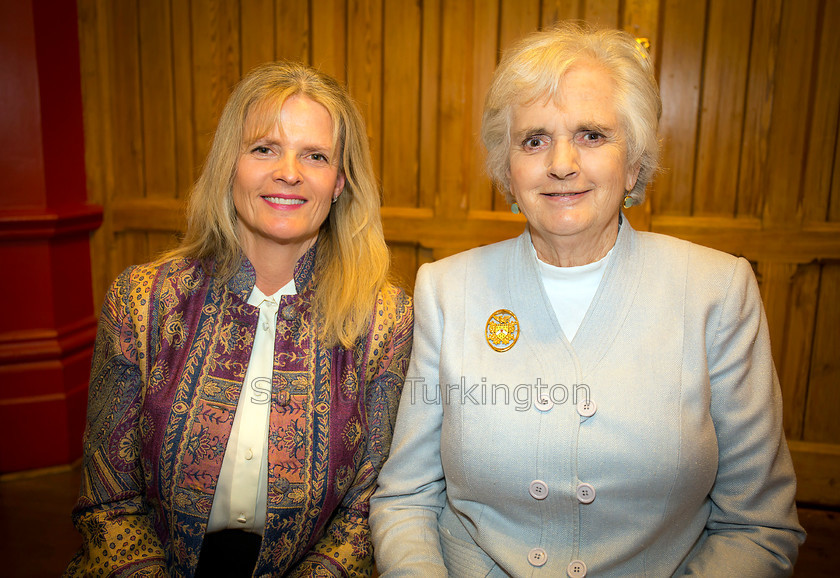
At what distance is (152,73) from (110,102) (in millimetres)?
272

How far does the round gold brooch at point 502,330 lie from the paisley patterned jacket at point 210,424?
268 millimetres

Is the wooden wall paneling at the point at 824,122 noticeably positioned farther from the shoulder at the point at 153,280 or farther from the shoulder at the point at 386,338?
the shoulder at the point at 153,280

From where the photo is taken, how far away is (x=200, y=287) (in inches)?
67.6

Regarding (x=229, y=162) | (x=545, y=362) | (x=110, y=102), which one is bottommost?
(x=545, y=362)

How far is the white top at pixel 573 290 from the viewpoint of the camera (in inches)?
61.0

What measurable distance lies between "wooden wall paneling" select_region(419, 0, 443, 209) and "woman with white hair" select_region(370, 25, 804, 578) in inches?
62.1

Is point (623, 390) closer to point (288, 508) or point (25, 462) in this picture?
point (288, 508)

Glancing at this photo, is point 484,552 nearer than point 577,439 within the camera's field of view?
No

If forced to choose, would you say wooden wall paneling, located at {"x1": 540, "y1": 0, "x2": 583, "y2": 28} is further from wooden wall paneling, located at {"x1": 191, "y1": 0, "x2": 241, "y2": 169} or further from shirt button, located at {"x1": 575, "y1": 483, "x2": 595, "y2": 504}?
shirt button, located at {"x1": 575, "y1": 483, "x2": 595, "y2": 504}

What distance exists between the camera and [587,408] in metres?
1.40

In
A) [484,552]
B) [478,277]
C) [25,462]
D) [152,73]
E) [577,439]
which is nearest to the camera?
[577,439]

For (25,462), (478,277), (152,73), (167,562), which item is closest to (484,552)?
(478,277)

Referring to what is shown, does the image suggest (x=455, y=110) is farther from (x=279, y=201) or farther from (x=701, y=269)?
(x=701, y=269)

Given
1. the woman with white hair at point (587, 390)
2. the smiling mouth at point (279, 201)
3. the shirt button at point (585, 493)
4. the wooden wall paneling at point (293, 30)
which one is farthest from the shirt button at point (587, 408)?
the wooden wall paneling at point (293, 30)
